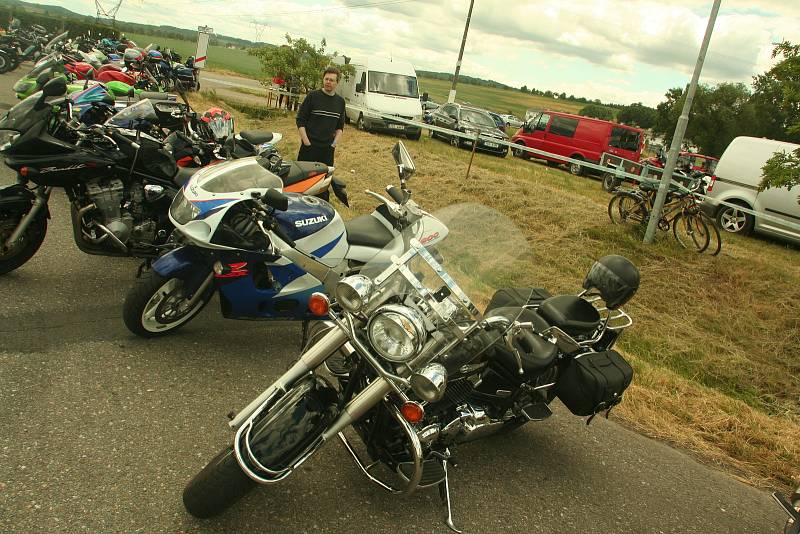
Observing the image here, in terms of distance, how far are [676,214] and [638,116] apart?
1766 inches

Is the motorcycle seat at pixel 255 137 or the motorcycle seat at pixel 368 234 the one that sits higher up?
the motorcycle seat at pixel 255 137

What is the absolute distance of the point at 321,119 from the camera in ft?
24.0

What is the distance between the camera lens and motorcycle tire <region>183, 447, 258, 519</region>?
2352 mm

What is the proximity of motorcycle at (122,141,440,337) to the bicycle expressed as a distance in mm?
6600

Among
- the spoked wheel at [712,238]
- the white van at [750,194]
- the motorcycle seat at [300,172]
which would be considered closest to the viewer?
the motorcycle seat at [300,172]

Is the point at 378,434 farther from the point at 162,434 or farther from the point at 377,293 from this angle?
the point at 162,434

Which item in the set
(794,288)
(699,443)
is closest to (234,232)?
(699,443)

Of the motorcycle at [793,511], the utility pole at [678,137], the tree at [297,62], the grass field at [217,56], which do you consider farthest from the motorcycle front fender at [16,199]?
the grass field at [217,56]

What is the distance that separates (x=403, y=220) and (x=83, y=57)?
13097mm

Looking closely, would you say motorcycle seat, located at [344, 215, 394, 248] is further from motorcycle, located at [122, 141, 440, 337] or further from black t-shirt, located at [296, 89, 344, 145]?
black t-shirt, located at [296, 89, 344, 145]

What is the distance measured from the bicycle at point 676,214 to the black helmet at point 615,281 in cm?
642

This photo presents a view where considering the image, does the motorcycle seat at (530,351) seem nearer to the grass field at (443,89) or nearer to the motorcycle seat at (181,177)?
the motorcycle seat at (181,177)

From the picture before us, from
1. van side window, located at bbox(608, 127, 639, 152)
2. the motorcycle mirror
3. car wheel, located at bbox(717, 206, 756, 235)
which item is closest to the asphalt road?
the motorcycle mirror

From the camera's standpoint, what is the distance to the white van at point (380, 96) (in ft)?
62.0
